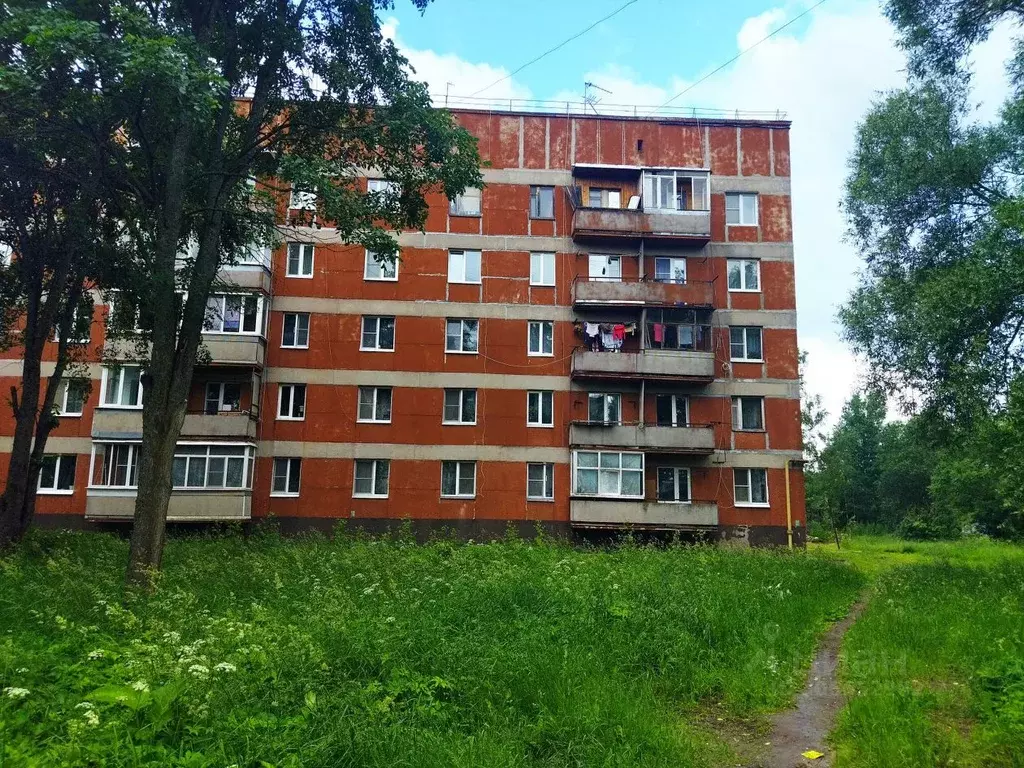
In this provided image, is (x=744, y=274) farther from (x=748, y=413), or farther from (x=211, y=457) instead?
(x=211, y=457)

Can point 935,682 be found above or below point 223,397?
below

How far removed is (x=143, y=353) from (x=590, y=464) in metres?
15.5

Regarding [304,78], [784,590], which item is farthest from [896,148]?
[304,78]

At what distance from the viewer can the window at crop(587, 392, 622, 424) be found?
2603cm

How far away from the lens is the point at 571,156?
27.5m

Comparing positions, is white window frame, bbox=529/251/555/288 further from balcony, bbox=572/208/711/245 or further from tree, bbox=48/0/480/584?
tree, bbox=48/0/480/584

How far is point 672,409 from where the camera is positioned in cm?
2630

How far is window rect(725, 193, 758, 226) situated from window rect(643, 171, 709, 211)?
1.58 m

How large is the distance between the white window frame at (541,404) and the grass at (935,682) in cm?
1526

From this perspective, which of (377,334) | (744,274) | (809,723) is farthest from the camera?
(744,274)

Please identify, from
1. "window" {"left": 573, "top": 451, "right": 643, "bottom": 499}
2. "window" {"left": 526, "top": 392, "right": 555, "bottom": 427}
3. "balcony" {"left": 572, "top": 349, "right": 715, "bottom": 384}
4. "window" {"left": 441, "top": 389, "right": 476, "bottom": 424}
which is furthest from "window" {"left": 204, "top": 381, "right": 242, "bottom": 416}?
"window" {"left": 573, "top": 451, "right": 643, "bottom": 499}

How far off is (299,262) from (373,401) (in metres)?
6.36

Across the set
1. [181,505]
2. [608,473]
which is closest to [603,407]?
[608,473]

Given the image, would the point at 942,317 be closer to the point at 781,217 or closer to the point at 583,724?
the point at 781,217
